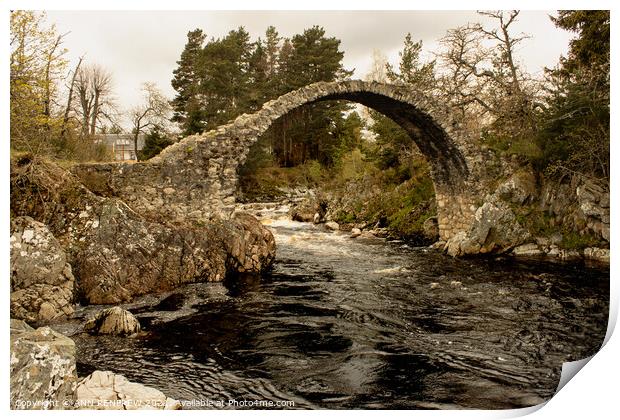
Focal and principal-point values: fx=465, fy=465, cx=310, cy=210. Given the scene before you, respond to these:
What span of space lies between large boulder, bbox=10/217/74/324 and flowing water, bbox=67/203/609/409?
1.61 feet

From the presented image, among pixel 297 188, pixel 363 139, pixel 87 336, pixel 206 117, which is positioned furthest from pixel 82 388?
pixel 363 139

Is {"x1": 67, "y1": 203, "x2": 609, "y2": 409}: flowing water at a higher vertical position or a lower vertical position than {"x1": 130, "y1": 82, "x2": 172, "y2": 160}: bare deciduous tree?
lower

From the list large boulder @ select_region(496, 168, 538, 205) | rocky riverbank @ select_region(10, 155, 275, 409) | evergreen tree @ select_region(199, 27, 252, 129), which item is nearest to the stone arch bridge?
rocky riverbank @ select_region(10, 155, 275, 409)

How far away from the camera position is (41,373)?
3.72 meters

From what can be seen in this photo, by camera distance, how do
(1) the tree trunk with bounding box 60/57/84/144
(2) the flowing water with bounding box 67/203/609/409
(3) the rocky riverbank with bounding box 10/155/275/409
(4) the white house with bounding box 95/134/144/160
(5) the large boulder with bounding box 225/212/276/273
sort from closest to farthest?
(3) the rocky riverbank with bounding box 10/155/275/409, (2) the flowing water with bounding box 67/203/609/409, (1) the tree trunk with bounding box 60/57/84/144, (5) the large boulder with bounding box 225/212/276/273, (4) the white house with bounding box 95/134/144/160

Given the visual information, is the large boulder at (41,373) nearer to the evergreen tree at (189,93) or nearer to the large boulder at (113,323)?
the large boulder at (113,323)

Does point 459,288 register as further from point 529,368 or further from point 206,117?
point 206,117

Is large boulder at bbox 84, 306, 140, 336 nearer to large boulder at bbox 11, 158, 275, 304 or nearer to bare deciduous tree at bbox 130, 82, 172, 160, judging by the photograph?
large boulder at bbox 11, 158, 275, 304

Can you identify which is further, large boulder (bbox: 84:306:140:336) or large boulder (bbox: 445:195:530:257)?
large boulder (bbox: 445:195:530:257)

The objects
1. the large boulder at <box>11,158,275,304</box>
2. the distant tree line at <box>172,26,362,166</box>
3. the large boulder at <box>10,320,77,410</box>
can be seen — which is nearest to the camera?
the large boulder at <box>10,320,77,410</box>

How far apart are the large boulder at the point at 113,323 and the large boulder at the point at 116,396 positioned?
185 cm

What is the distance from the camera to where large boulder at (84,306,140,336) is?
240 inches

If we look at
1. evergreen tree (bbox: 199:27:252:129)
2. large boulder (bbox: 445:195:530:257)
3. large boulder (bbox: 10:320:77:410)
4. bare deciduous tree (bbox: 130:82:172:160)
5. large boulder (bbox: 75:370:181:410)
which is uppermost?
evergreen tree (bbox: 199:27:252:129)

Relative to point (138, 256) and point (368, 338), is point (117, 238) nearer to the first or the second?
point (138, 256)
